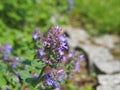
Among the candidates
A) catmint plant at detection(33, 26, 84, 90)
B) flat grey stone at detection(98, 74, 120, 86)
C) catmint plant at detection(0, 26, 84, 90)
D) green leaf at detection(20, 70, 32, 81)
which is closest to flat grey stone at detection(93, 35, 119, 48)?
flat grey stone at detection(98, 74, 120, 86)

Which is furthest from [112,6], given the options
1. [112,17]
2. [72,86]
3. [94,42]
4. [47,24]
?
[72,86]

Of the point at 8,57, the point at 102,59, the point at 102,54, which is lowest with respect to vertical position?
the point at 8,57

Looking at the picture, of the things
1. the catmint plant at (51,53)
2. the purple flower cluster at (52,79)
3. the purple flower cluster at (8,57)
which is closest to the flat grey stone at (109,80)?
the purple flower cluster at (8,57)

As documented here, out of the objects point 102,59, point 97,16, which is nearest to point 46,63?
point 102,59

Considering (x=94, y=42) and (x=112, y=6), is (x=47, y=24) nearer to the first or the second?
(x=94, y=42)

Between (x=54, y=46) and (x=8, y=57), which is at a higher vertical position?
(x=8, y=57)

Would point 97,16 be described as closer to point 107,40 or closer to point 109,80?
point 107,40

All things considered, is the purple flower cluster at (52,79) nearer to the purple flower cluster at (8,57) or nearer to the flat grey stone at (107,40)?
the purple flower cluster at (8,57)

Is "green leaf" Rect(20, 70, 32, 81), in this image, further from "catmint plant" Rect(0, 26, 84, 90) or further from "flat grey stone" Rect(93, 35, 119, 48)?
"flat grey stone" Rect(93, 35, 119, 48)
